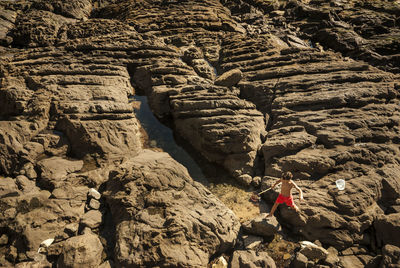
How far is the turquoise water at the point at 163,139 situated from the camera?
13.6 m

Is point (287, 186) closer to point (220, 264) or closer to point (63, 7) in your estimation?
point (220, 264)

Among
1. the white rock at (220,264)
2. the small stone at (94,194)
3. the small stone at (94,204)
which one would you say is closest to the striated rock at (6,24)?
the small stone at (94,194)

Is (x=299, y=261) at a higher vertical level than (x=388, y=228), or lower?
lower

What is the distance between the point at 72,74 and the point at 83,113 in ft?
13.4

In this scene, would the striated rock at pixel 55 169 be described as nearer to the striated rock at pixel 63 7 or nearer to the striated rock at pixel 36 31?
the striated rock at pixel 36 31

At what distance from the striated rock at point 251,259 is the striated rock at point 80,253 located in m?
5.70

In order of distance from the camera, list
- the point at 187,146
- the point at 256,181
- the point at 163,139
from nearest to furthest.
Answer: the point at 256,181, the point at 187,146, the point at 163,139

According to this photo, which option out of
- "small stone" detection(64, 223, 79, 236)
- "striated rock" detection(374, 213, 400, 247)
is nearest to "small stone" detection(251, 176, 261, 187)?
"striated rock" detection(374, 213, 400, 247)

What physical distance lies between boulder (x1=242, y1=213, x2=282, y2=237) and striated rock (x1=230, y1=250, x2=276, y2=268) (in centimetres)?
94

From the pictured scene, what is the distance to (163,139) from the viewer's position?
14.9 m

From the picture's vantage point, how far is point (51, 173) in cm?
1122

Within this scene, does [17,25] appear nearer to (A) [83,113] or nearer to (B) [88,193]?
(A) [83,113]

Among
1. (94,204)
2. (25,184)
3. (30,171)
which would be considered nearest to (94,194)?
(94,204)

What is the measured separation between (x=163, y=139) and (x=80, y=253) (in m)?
8.15
